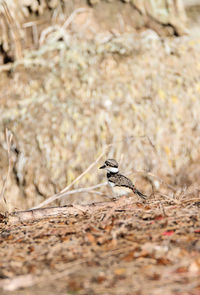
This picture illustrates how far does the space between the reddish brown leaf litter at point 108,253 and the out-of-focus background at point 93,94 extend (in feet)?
10.6

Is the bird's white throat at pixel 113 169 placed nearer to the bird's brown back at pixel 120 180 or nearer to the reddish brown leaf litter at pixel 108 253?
the bird's brown back at pixel 120 180

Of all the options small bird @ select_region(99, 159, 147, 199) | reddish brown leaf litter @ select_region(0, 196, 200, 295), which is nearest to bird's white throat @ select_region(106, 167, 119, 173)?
small bird @ select_region(99, 159, 147, 199)

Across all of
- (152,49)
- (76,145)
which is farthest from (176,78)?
(76,145)

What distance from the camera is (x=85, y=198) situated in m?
5.98

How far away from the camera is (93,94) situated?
648 centimetres

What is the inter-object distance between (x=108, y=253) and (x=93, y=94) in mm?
4648

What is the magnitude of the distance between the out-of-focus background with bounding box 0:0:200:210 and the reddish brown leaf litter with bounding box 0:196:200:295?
3226 millimetres

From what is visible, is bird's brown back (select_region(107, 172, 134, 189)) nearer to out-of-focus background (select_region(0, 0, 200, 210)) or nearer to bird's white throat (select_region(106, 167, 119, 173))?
bird's white throat (select_region(106, 167, 119, 173))

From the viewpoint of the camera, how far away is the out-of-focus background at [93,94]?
20.1 feet

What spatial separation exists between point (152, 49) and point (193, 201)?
4.71 meters

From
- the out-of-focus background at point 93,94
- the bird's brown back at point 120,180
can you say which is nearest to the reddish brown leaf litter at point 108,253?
the bird's brown back at point 120,180

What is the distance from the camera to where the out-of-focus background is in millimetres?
6121

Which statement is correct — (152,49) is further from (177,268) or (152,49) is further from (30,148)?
(177,268)

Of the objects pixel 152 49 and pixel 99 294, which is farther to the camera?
pixel 152 49
